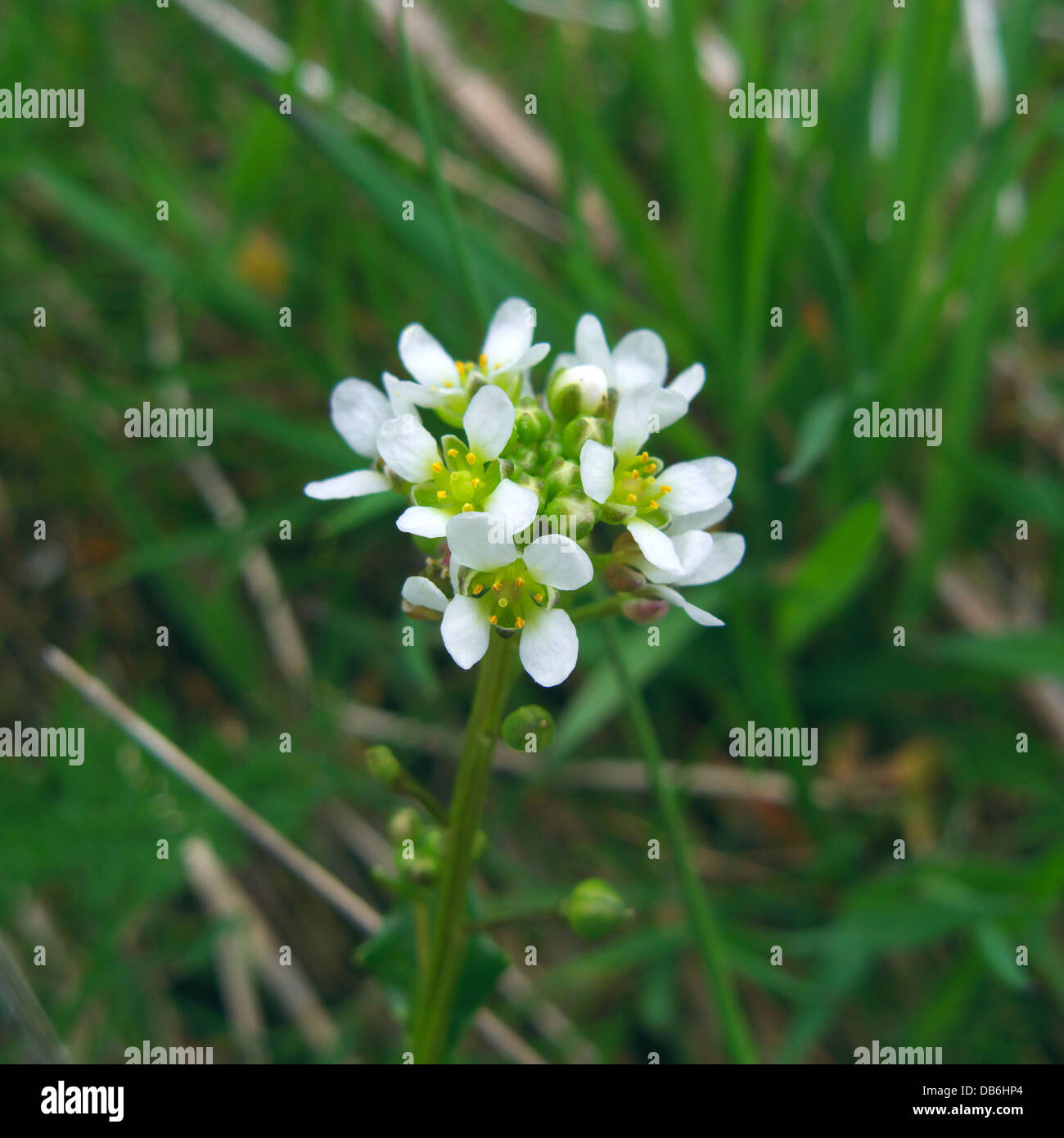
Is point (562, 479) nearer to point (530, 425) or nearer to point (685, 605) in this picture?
point (530, 425)

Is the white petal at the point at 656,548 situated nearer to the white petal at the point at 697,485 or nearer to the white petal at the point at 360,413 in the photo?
the white petal at the point at 697,485

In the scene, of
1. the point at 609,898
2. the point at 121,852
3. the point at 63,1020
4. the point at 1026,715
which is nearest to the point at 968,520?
the point at 1026,715

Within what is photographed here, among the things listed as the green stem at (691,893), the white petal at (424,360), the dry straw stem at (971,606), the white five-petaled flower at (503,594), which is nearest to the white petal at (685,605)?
the white five-petaled flower at (503,594)

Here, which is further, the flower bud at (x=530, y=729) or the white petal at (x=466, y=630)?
the flower bud at (x=530, y=729)

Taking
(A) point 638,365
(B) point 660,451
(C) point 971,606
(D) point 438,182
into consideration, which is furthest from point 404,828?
(C) point 971,606

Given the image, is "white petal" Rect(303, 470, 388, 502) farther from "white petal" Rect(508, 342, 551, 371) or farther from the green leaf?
the green leaf
